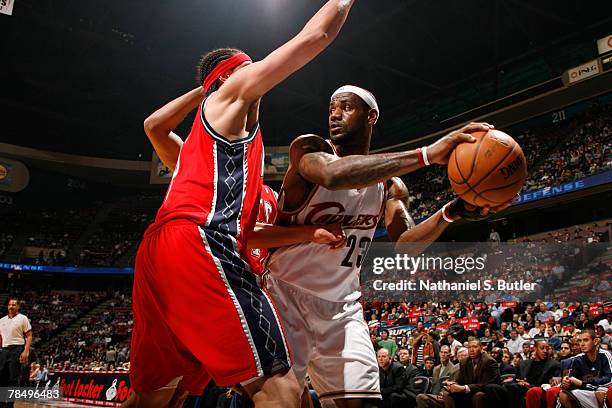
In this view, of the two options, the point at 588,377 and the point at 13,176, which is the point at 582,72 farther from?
the point at 13,176

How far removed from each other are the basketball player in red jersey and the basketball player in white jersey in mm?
465

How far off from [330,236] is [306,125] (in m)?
25.4

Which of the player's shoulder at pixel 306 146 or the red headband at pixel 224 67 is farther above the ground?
the red headband at pixel 224 67

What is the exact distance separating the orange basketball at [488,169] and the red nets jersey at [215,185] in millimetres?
902

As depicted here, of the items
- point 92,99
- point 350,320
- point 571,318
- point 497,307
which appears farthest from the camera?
point 92,99

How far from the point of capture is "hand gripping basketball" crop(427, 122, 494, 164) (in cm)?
233

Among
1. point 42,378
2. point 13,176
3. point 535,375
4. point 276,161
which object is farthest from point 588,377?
point 13,176

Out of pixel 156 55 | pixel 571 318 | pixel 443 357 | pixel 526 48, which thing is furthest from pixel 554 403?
pixel 156 55

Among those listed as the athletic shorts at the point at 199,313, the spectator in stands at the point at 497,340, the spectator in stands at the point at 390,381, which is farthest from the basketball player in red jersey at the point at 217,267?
the spectator in stands at the point at 497,340

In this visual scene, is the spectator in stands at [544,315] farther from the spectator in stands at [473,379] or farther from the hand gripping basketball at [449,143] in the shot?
the hand gripping basketball at [449,143]

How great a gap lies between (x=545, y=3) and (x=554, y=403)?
611 inches

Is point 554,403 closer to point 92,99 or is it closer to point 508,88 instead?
point 508,88

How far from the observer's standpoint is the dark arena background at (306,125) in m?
13.8

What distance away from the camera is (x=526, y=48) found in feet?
69.2
